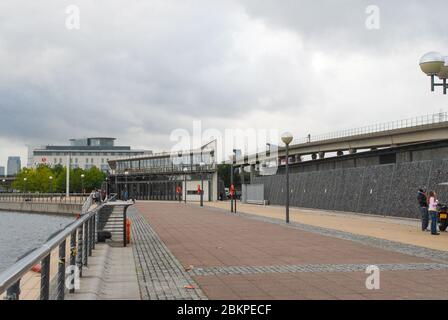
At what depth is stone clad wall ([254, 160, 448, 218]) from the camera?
25141 mm

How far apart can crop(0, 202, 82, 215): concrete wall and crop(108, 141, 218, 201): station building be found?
873 centimetres

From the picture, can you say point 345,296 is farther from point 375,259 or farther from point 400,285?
point 375,259

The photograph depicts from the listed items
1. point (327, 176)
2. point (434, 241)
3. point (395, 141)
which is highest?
point (395, 141)

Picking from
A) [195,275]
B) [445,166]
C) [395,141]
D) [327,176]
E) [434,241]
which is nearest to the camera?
[195,275]

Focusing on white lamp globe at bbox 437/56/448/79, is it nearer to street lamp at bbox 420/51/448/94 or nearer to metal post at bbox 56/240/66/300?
street lamp at bbox 420/51/448/94

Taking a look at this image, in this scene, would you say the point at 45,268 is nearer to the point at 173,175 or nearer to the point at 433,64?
the point at 433,64

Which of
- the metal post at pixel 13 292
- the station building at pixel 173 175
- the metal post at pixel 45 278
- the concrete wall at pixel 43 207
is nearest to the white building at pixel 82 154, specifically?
the station building at pixel 173 175

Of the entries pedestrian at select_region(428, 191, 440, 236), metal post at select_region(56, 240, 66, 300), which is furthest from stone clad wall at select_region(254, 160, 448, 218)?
metal post at select_region(56, 240, 66, 300)

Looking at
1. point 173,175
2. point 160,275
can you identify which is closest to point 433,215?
point 160,275

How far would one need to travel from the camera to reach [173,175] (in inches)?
3031

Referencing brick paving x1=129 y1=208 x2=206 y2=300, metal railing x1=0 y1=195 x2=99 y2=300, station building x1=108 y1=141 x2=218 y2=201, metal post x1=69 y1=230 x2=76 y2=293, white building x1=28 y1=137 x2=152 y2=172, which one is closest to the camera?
metal railing x1=0 y1=195 x2=99 y2=300
